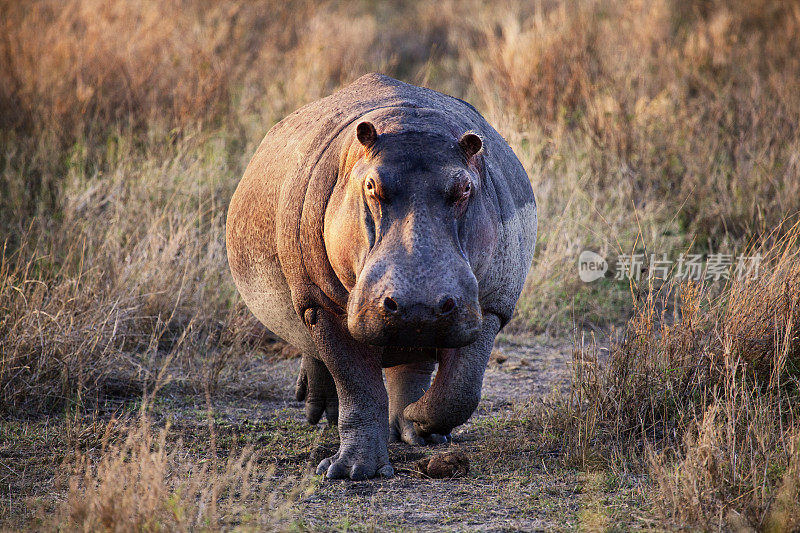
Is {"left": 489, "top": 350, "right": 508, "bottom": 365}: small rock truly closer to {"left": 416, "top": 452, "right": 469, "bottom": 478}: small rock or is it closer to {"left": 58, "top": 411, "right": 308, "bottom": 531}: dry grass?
{"left": 416, "top": 452, "right": 469, "bottom": 478}: small rock

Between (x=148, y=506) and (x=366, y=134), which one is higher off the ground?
(x=366, y=134)

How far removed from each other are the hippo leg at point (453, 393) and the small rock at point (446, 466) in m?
0.15

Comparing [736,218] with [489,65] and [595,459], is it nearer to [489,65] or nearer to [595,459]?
[489,65]

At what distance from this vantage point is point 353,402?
389cm

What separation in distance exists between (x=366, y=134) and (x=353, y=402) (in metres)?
1.20

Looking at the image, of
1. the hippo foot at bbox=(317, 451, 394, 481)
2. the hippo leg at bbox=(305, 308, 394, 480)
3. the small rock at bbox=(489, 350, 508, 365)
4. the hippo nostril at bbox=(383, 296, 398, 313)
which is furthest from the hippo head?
the small rock at bbox=(489, 350, 508, 365)

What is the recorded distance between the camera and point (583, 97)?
29.8 feet

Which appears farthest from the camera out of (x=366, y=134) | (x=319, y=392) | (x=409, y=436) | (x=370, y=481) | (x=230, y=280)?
(x=230, y=280)

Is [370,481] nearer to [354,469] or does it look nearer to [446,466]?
[354,469]

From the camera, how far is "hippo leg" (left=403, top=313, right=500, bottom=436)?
12.1 feet

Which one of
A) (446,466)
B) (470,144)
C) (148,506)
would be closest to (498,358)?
(446,466)

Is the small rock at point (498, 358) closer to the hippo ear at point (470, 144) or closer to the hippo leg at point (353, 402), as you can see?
the hippo leg at point (353, 402)

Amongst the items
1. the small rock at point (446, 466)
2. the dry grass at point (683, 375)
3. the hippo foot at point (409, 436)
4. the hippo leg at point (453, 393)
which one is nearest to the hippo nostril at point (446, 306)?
the hippo leg at point (453, 393)

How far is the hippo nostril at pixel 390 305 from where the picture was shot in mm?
3061
